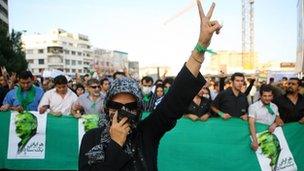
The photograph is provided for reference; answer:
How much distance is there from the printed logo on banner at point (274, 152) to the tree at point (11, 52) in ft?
140

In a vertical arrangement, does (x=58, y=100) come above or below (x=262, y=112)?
above

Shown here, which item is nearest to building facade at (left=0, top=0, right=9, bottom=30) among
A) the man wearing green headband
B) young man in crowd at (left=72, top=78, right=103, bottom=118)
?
the man wearing green headband

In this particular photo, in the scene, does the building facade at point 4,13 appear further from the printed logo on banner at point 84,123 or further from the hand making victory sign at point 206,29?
the hand making victory sign at point 206,29

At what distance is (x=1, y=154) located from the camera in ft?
25.2

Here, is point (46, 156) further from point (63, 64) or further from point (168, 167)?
point (63, 64)

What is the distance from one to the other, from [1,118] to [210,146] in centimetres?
376

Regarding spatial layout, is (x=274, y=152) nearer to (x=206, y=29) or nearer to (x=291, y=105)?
(x=291, y=105)

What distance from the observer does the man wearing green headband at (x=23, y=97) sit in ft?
25.6

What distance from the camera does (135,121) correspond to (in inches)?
90.4

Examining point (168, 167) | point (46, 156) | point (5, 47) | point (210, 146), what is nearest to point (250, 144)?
point (210, 146)

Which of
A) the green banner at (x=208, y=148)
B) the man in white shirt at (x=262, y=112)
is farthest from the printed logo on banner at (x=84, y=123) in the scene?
the man in white shirt at (x=262, y=112)

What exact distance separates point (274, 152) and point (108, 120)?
520cm

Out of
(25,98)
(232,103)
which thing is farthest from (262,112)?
(25,98)

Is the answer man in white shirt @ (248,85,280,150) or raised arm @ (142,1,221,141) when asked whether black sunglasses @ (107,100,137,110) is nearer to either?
raised arm @ (142,1,221,141)
